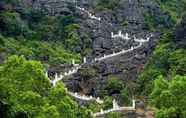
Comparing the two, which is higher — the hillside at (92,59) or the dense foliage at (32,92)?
the dense foliage at (32,92)

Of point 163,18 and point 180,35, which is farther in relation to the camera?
point 163,18

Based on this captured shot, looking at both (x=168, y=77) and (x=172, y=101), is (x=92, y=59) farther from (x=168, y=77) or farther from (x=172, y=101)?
(x=172, y=101)

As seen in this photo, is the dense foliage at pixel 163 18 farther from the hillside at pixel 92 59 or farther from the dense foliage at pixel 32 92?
Answer: the dense foliage at pixel 32 92

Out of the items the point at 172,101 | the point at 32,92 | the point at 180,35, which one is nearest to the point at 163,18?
the point at 180,35

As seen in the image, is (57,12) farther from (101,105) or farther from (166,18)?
(101,105)

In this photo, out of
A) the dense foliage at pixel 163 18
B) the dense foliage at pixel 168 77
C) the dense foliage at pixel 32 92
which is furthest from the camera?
the dense foliage at pixel 163 18

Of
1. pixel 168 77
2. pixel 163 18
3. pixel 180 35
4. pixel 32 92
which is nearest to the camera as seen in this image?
pixel 32 92

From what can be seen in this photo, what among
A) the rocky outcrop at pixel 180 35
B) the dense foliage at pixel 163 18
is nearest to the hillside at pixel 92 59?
the rocky outcrop at pixel 180 35

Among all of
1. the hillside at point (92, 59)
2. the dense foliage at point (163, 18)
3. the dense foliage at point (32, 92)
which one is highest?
the dense foliage at point (32, 92)

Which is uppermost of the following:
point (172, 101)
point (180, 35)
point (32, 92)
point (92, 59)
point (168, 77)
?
point (32, 92)

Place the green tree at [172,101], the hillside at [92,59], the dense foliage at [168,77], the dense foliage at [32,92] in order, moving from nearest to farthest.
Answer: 1. the dense foliage at [32,92]
2. the hillside at [92,59]
3. the green tree at [172,101]
4. the dense foliage at [168,77]

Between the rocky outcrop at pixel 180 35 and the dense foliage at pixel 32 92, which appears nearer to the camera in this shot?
the dense foliage at pixel 32 92
